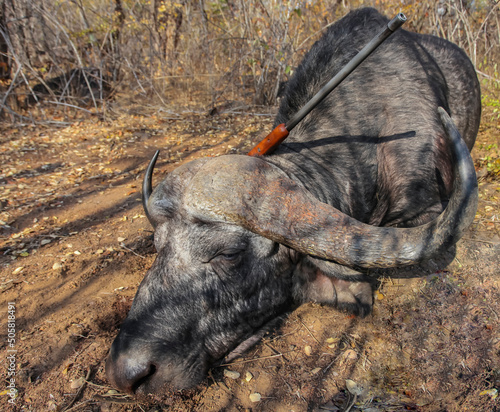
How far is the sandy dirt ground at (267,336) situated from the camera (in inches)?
93.1

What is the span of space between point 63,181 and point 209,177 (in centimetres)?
423

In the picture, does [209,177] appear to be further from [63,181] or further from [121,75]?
[121,75]

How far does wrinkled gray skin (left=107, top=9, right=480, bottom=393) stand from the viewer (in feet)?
7.06

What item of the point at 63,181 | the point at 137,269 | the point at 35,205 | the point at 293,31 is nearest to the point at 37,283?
the point at 137,269

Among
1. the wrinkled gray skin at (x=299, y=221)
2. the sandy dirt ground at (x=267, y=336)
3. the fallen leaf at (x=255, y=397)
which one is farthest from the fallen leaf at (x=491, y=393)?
the fallen leaf at (x=255, y=397)

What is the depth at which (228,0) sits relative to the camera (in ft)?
27.3

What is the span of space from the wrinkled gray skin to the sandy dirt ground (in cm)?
26

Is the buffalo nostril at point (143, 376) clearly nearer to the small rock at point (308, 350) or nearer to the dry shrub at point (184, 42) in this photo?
the small rock at point (308, 350)

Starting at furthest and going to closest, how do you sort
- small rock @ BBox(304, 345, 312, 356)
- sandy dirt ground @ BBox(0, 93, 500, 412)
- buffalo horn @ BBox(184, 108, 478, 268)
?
1. small rock @ BBox(304, 345, 312, 356)
2. sandy dirt ground @ BBox(0, 93, 500, 412)
3. buffalo horn @ BBox(184, 108, 478, 268)

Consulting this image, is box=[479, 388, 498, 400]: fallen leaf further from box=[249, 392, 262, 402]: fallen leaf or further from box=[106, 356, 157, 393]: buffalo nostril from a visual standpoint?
box=[106, 356, 157, 393]: buffalo nostril

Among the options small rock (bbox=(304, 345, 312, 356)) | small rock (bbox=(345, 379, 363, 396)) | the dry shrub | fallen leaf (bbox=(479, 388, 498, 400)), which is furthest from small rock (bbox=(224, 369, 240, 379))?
the dry shrub

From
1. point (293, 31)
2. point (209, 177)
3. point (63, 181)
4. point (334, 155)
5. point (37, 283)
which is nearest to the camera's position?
point (209, 177)

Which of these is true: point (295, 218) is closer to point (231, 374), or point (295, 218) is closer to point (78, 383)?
point (231, 374)

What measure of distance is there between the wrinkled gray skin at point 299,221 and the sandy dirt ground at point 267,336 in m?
0.26
